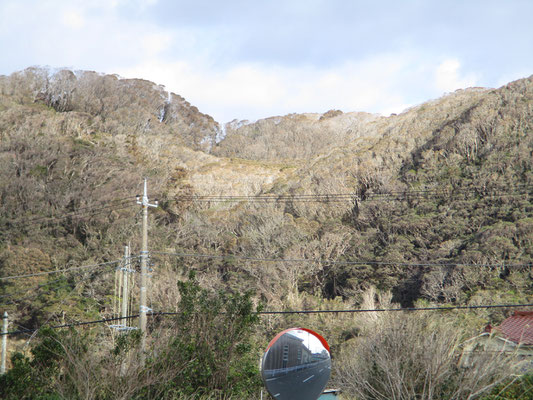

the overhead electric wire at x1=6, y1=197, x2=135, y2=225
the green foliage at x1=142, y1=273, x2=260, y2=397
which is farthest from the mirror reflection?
the overhead electric wire at x1=6, y1=197, x2=135, y2=225

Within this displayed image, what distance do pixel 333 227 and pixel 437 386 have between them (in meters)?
25.7

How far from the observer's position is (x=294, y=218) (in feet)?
127

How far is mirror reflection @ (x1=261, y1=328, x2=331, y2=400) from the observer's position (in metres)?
4.77

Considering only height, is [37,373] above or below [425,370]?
above

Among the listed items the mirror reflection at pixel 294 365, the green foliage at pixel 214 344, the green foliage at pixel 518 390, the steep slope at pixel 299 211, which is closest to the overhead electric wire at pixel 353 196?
the steep slope at pixel 299 211

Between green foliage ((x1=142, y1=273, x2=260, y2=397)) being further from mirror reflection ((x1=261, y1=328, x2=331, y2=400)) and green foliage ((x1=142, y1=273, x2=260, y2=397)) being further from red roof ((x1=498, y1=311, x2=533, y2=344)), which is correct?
red roof ((x1=498, y1=311, x2=533, y2=344))

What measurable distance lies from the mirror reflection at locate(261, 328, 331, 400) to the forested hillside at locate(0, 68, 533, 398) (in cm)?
1577

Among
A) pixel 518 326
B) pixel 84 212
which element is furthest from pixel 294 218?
pixel 518 326

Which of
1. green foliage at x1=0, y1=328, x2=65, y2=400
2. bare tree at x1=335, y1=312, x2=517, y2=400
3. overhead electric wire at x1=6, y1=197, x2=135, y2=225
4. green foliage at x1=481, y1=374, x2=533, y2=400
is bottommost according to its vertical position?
green foliage at x1=481, y1=374, x2=533, y2=400

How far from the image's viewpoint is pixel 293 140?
76.5 meters

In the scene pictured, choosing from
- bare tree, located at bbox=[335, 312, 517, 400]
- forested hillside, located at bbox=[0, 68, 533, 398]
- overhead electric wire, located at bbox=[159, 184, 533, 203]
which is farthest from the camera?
overhead electric wire, located at bbox=[159, 184, 533, 203]

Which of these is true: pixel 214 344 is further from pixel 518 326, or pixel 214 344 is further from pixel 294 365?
pixel 518 326

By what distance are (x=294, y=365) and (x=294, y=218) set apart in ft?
111

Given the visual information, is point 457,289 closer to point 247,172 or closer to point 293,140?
point 247,172
